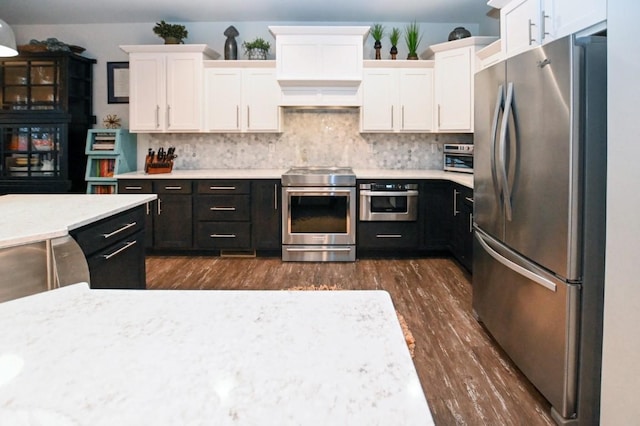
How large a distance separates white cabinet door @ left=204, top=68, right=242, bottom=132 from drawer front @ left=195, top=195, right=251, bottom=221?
76 cm

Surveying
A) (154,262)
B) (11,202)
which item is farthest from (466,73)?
(11,202)

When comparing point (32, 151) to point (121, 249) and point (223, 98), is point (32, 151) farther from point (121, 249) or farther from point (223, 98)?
point (121, 249)

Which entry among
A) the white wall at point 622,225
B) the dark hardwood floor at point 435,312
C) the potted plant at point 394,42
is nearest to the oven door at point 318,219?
the dark hardwood floor at point 435,312

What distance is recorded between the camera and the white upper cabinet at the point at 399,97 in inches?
190

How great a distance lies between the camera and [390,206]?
4648 mm

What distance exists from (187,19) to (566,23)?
13.0 feet

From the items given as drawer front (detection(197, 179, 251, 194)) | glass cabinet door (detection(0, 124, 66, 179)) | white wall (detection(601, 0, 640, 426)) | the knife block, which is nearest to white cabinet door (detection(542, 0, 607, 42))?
white wall (detection(601, 0, 640, 426))

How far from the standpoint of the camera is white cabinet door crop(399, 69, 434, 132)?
15.8ft

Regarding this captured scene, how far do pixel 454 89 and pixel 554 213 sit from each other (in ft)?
9.95

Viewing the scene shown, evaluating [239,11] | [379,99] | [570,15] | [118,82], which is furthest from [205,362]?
[118,82]

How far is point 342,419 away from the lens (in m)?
0.54

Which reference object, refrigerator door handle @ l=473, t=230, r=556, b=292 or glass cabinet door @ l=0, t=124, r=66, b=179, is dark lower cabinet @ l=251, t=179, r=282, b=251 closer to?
glass cabinet door @ l=0, t=124, r=66, b=179

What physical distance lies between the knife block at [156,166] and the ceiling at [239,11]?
5.02ft

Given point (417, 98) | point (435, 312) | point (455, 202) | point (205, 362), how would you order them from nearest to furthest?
point (205, 362), point (435, 312), point (455, 202), point (417, 98)
